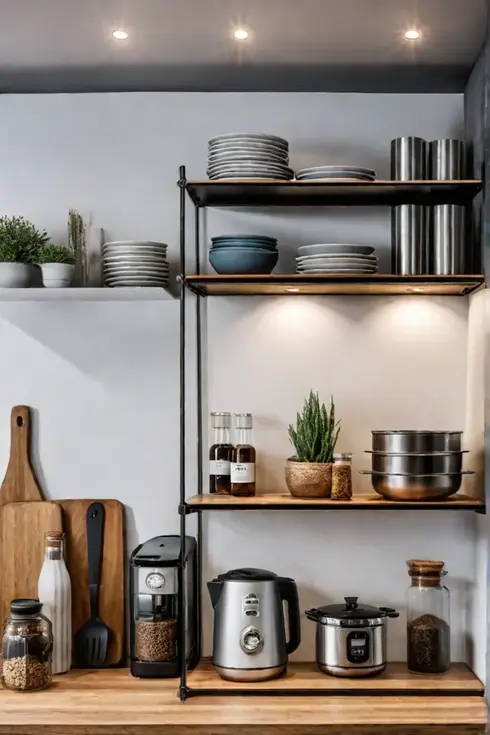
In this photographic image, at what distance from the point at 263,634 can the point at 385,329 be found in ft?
3.33

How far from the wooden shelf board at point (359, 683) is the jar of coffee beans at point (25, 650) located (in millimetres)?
417

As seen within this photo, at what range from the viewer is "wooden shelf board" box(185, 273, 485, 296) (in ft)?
8.98

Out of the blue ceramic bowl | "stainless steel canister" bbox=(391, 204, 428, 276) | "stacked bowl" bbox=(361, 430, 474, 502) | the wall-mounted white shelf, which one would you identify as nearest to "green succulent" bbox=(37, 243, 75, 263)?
the wall-mounted white shelf

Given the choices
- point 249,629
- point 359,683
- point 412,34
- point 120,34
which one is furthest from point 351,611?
point 120,34

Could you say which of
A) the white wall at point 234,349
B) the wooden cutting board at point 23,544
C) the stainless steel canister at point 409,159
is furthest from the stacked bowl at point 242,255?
the wooden cutting board at point 23,544

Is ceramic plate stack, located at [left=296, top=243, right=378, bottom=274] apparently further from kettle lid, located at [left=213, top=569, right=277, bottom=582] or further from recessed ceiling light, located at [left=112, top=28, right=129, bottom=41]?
kettle lid, located at [left=213, top=569, right=277, bottom=582]

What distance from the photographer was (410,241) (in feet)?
9.30

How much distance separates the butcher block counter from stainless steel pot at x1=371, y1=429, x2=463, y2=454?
0.66 meters

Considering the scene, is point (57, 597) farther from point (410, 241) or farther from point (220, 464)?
point (410, 241)

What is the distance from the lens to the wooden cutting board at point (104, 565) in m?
3.03

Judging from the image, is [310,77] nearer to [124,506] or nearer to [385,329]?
[385,329]

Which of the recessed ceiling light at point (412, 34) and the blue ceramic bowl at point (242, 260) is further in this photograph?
the blue ceramic bowl at point (242, 260)

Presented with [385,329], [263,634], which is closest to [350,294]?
[385,329]

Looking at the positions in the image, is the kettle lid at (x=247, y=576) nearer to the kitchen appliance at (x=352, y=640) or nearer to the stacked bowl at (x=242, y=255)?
the kitchen appliance at (x=352, y=640)
